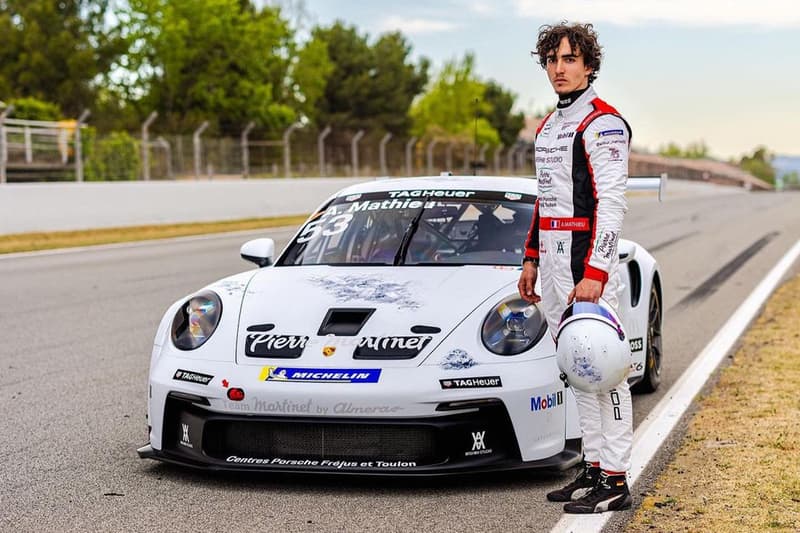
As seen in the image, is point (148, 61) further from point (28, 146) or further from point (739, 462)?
point (739, 462)

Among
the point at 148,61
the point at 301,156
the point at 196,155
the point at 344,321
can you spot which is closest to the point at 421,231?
the point at 344,321

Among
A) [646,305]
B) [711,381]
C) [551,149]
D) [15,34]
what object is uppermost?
[15,34]

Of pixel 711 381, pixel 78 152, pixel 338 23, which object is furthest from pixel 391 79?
pixel 711 381

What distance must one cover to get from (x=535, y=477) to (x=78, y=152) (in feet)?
70.2

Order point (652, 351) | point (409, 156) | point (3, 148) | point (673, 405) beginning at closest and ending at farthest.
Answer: point (673, 405) < point (652, 351) < point (3, 148) < point (409, 156)

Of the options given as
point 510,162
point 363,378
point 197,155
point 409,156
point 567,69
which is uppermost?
point 567,69

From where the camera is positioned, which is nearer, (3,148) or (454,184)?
(454,184)

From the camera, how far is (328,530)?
4.19 meters

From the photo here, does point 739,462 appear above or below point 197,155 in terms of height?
below

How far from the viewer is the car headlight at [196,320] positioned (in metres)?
5.11

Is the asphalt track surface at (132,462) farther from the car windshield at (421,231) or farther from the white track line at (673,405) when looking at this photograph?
the car windshield at (421,231)

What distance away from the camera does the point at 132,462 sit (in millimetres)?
5219

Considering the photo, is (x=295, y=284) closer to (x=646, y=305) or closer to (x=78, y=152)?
(x=646, y=305)

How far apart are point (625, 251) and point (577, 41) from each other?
1919 millimetres
